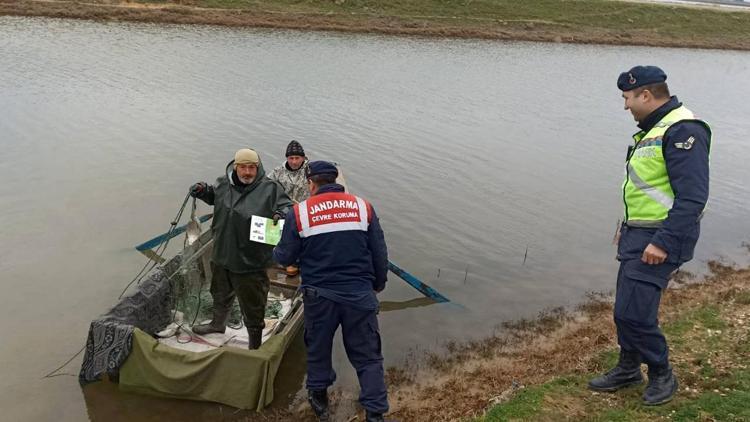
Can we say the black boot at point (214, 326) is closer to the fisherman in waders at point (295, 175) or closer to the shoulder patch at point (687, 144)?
the fisherman in waders at point (295, 175)

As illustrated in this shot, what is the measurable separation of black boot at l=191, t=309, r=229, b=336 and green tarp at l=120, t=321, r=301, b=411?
1058 mm

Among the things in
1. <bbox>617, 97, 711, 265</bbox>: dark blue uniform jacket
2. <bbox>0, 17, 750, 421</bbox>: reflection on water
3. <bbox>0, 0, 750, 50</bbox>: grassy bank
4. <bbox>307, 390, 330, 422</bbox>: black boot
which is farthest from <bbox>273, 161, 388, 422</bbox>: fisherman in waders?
<bbox>0, 0, 750, 50</bbox>: grassy bank

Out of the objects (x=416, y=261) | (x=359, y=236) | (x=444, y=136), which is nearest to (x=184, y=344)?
(x=359, y=236)

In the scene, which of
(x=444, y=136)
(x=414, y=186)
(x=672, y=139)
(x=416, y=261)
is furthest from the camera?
(x=444, y=136)

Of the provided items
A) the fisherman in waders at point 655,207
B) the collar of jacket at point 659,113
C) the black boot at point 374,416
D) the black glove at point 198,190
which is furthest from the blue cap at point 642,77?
the black glove at point 198,190

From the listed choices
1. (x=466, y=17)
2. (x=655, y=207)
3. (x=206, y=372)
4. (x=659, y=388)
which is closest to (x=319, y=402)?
(x=206, y=372)

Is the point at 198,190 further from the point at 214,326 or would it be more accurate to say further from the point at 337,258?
the point at 337,258

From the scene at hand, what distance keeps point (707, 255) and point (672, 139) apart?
8309mm

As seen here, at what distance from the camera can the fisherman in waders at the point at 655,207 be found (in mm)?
3867

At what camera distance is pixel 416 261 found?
9695mm

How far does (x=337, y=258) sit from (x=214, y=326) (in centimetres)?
283

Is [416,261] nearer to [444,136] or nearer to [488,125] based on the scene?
[444,136]

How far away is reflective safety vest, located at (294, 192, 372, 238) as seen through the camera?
443cm

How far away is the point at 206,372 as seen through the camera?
544cm
